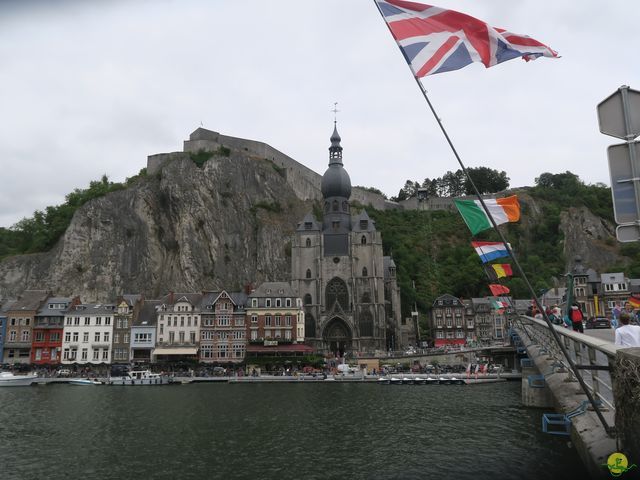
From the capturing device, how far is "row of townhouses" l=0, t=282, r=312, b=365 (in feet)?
206

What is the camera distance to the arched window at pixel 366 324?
7100 centimetres

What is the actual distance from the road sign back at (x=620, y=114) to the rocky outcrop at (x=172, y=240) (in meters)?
77.2

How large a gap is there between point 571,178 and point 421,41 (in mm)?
136129

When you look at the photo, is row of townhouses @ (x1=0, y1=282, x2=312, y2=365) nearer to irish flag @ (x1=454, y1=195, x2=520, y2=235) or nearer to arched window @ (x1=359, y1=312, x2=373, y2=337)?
arched window @ (x1=359, y1=312, x2=373, y2=337)

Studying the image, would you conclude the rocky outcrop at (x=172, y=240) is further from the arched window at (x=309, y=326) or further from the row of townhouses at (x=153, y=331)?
the arched window at (x=309, y=326)

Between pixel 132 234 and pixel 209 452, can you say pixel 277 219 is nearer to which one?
pixel 132 234

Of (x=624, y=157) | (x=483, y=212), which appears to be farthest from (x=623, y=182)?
(x=483, y=212)

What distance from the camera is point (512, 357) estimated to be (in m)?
63.3

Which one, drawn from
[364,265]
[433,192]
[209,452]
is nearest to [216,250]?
[364,265]

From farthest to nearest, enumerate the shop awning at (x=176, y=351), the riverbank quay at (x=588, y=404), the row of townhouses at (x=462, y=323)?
the row of townhouses at (x=462, y=323), the shop awning at (x=176, y=351), the riverbank quay at (x=588, y=404)

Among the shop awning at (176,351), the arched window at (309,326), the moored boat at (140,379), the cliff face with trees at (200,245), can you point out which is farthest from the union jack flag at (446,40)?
the cliff face with trees at (200,245)

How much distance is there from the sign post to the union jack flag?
350 cm
